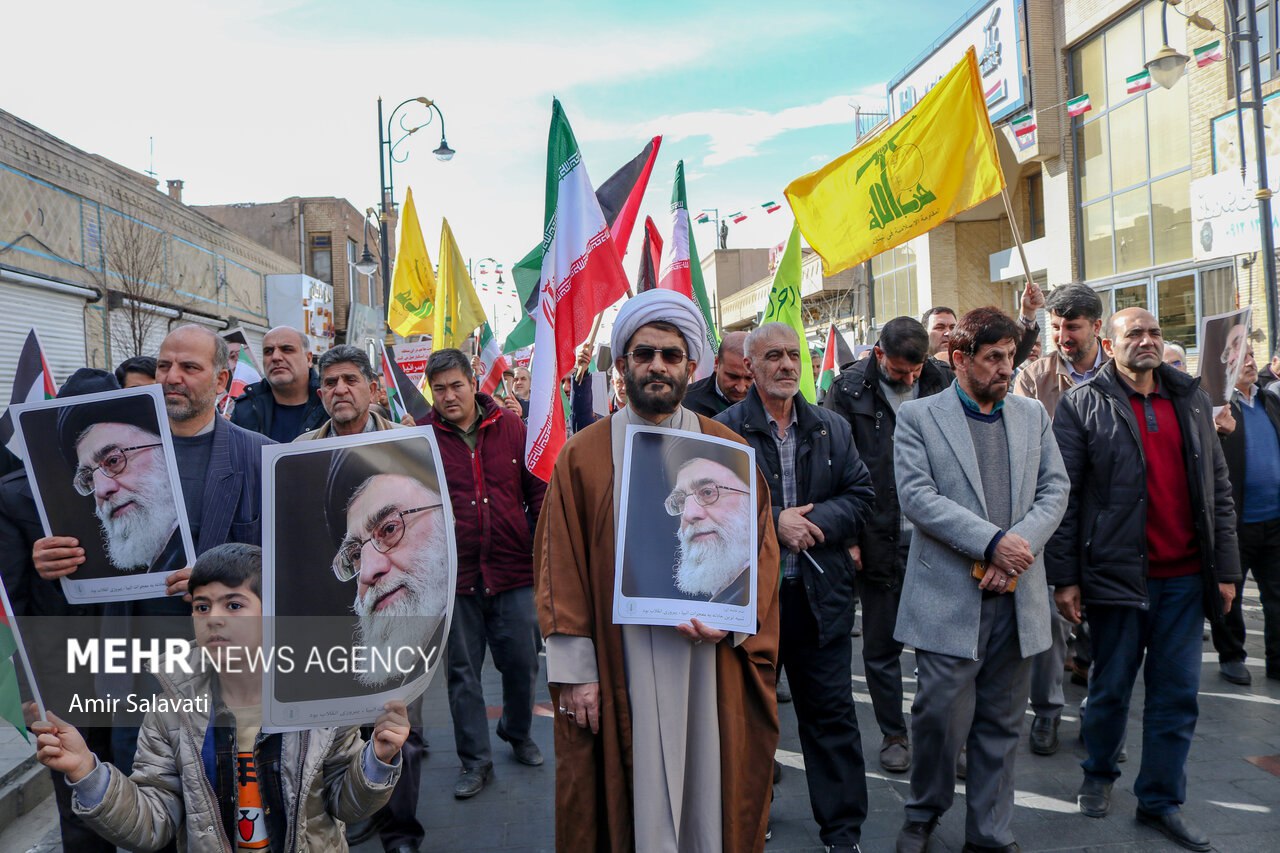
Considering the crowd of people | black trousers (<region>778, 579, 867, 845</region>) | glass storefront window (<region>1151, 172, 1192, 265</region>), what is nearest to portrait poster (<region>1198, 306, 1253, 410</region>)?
the crowd of people

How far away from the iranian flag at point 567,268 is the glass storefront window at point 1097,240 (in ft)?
61.0

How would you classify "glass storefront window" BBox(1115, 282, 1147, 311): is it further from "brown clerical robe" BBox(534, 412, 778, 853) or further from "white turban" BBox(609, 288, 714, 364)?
"brown clerical robe" BBox(534, 412, 778, 853)

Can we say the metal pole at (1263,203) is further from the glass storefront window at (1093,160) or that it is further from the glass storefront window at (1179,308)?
the glass storefront window at (1093,160)

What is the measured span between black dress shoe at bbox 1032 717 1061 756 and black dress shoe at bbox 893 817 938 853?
1.35 metres

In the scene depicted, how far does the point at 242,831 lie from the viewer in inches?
99.1

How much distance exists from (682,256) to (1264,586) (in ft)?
15.1

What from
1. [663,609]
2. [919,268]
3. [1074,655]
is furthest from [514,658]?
[919,268]

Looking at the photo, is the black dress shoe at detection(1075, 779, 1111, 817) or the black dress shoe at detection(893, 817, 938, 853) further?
the black dress shoe at detection(1075, 779, 1111, 817)

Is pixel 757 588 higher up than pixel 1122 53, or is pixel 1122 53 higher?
pixel 1122 53

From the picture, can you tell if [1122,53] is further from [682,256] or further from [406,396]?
[406,396]

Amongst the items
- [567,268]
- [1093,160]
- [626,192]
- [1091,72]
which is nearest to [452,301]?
[626,192]

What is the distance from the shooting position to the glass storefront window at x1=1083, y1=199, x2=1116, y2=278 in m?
21.1

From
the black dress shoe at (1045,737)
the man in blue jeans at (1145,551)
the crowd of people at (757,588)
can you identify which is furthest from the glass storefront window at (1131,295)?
the man in blue jeans at (1145,551)

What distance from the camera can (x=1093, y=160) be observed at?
21.5 metres
